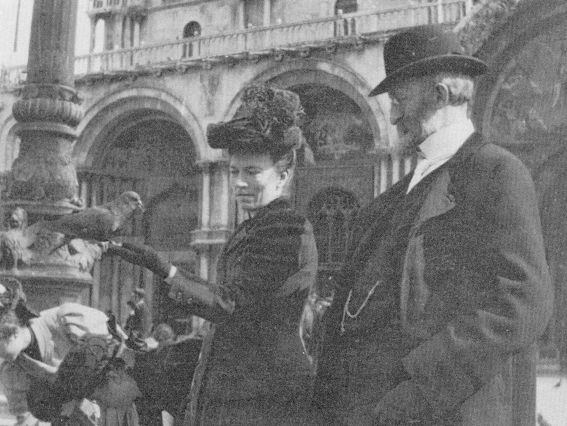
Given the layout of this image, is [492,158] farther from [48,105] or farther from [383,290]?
[48,105]

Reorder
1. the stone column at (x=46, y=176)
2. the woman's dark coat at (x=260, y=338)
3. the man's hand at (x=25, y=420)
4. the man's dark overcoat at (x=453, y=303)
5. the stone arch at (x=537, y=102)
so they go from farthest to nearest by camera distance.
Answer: the stone arch at (x=537, y=102) → the stone column at (x=46, y=176) → the man's hand at (x=25, y=420) → the woman's dark coat at (x=260, y=338) → the man's dark overcoat at (x=453, y=303)

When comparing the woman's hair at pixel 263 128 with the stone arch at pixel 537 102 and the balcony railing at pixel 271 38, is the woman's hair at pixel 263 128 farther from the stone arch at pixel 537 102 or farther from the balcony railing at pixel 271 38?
the balcony railing at pixel 271 38

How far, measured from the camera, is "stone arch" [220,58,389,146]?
55.7ft

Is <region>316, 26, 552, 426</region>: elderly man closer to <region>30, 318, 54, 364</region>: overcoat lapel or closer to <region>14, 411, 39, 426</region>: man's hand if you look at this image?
<region>30, 318, 54, 364</region>: overcoat lapel

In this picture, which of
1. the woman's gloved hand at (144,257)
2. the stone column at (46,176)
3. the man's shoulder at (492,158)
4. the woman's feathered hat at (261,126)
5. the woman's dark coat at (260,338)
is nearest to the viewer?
the man's shoulder at (492,158)

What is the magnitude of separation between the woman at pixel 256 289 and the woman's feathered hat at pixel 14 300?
176 centimetres

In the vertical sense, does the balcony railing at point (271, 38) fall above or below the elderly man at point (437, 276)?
above

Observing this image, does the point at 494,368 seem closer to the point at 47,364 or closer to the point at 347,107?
the point at 47,364

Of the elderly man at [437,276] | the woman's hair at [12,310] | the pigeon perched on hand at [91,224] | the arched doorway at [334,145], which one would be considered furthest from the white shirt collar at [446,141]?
the arched doorway at [334,145]

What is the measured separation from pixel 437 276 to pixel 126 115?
18.5 metres

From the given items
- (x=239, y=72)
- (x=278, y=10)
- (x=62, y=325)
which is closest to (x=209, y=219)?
(x=239, y=72)

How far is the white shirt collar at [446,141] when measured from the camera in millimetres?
2238

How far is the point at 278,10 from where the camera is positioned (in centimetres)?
2117

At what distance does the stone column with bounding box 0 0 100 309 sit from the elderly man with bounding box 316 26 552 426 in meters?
2.85
